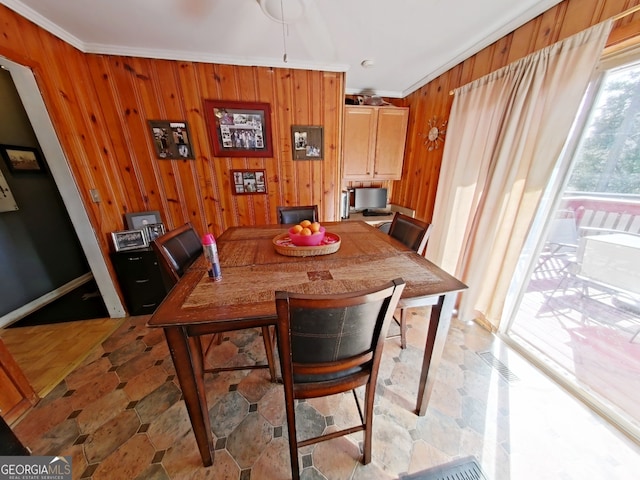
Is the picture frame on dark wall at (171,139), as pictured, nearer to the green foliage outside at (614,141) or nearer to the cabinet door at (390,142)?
the cabinet door at (390,142)

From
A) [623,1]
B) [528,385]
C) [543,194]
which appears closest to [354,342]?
[528,385]

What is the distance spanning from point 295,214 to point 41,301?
124 inches

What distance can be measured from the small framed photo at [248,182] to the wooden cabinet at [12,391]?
78.8 inches

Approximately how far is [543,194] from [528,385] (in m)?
1.33

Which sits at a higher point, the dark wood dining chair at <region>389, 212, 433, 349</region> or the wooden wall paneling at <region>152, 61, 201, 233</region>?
the wooden wall paneling at <region>152, 61, 201, 233</region>

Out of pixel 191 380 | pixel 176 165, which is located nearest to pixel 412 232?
pixel 191 380

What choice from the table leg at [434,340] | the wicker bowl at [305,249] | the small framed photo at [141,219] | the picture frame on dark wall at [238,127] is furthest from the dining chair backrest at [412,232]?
the small framed photo at [141,219]

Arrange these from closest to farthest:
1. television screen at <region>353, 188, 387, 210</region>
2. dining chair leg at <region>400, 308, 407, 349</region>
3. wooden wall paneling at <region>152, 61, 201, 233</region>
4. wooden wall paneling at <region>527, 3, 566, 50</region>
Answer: wooden wall paneling at <region>527, 3, 566, 50</region> → dining chair leg at <region>400, 308, 407, 349</region> → wooden wall paneling at <region>152, 61, 201, 233</region> → television screen at <region>353, 188, 387, 210</region>

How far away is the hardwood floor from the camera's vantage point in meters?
1.54

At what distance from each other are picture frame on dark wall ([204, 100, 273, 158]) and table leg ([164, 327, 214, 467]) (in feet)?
7.06

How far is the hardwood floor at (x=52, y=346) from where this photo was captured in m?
1.54

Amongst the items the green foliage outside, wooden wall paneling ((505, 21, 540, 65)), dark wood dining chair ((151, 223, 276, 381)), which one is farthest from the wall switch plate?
the green foliage outside

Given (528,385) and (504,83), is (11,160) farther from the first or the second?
(528,385)

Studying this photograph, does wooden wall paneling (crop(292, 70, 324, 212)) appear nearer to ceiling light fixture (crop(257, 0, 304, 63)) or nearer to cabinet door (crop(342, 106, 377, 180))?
cabinet door (crop(342, 106, 377, 180))
